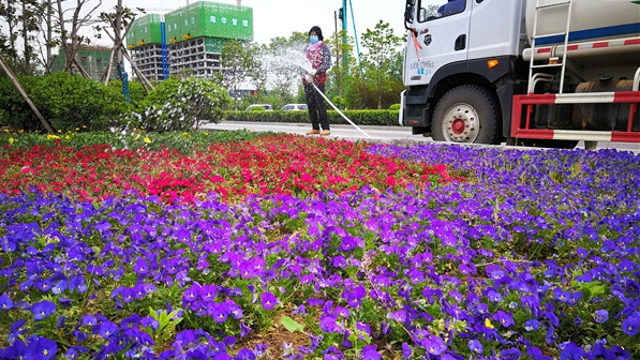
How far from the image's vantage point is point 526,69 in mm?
7656

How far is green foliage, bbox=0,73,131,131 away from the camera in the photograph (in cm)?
866

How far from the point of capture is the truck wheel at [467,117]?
25.2 feet

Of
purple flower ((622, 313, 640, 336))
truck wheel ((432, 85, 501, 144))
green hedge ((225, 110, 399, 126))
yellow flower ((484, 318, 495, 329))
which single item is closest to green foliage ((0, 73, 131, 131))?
truck wheel ((432, 85, 501, 144))

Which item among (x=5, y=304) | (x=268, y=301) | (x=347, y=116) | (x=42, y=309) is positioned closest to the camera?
(x=42, y=309)

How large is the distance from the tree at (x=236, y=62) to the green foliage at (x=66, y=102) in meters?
30.0

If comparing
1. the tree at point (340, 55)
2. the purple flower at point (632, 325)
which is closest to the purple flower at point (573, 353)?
the purple flower at point (632, 325)

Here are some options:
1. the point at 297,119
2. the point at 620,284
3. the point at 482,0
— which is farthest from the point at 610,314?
the point at 297,119

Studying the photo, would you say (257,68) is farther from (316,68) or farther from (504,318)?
(504,318)

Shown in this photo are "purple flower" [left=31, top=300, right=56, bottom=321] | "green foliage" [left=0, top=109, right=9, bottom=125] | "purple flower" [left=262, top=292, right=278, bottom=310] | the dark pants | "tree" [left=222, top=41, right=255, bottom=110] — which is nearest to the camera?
"purple flower" [left=31, top=300, right=56, bottom=321]

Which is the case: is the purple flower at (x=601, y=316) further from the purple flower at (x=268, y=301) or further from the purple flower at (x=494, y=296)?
the purple flower at (x=268, y=301)

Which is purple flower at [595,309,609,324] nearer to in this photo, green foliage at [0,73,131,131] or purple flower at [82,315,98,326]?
purple flower at [82,315,98,326]

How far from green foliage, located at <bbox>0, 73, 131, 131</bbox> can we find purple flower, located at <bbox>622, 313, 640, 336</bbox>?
9413mm

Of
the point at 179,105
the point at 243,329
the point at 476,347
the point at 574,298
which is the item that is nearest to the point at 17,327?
the point at 243,329

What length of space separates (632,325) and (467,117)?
6873 millimetres
